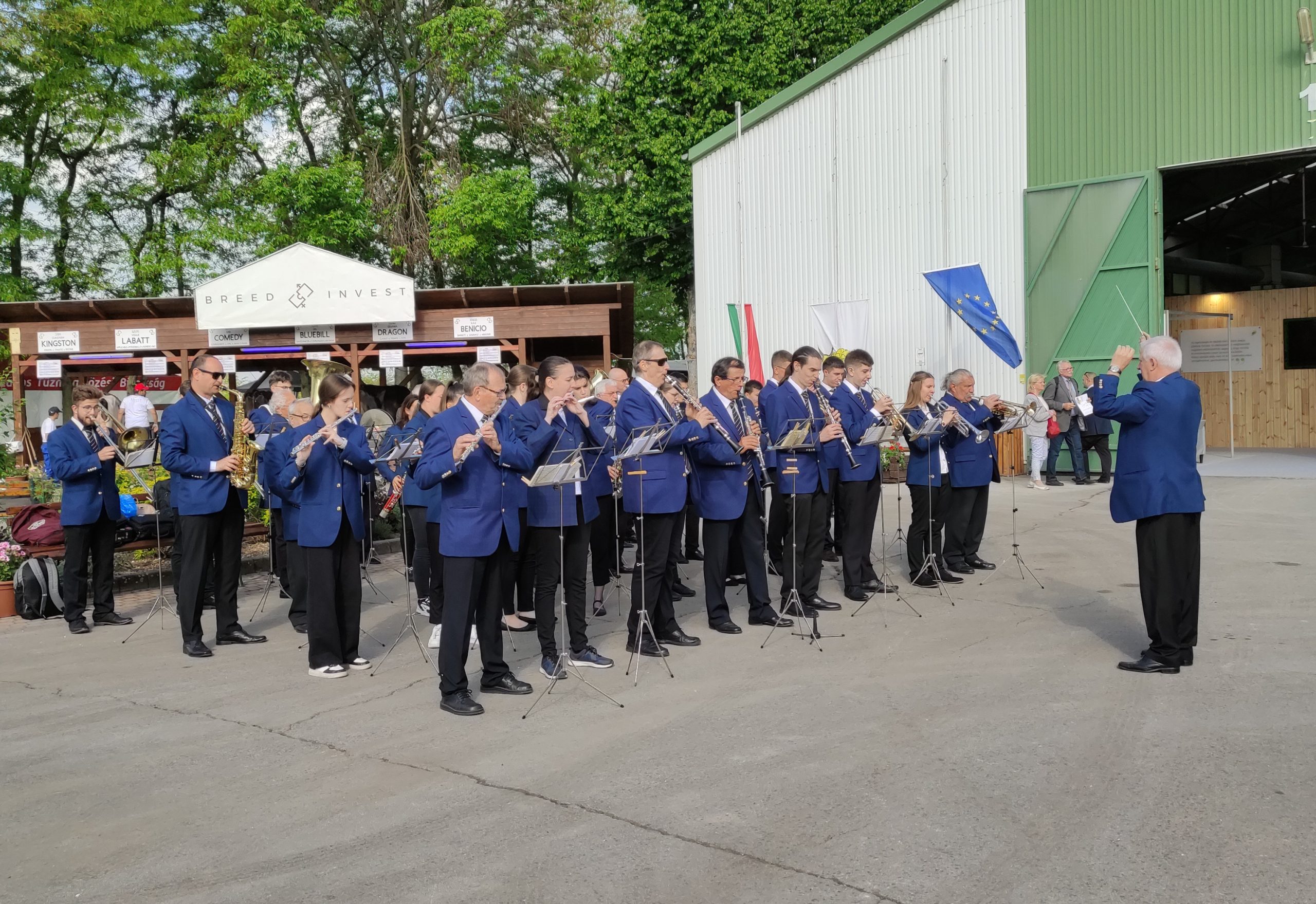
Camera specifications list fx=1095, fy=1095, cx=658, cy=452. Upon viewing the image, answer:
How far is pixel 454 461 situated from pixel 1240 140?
53.1 ft

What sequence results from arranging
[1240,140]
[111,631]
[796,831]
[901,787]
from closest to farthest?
1. [796,831]
2. [901,787]
3. [111,631]
4. [1240,140]

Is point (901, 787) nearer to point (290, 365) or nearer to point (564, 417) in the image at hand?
point (564, 417)

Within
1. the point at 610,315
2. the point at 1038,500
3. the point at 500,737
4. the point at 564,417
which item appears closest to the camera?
the point at 500,737

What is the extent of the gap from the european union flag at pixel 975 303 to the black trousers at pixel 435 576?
13.4 metres

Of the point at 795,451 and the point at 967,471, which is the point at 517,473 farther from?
the point at 967,471

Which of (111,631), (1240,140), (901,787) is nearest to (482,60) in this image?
(1240,140)

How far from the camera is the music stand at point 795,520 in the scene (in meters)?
7.66

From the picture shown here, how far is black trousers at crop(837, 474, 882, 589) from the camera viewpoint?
9422 mm

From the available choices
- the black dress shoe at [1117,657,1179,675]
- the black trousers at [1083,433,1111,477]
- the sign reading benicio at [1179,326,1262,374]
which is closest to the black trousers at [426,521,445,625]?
the black dress shoe at [1117,657,1179,675]

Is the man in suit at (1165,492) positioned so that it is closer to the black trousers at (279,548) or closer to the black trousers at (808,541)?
the black trousers at (808,541)

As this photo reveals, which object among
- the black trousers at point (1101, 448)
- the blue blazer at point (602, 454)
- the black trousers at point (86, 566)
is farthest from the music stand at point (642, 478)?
the black trousers at point (1101, 448)

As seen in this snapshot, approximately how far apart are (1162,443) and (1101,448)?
12.3 m

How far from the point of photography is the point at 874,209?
70.1ft

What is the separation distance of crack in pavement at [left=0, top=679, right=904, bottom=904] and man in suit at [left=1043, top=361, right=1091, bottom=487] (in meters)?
14.5
